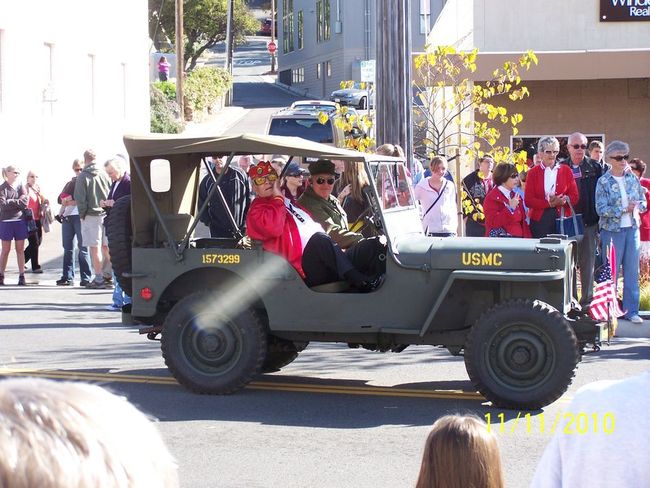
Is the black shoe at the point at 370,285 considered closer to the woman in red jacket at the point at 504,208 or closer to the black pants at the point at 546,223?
the woman in red jacket at the point at 504,208

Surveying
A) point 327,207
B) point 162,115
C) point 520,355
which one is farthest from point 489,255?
point 162,115

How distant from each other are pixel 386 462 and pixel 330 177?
3.13 meters

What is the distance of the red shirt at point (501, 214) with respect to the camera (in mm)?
11562

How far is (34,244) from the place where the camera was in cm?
1667

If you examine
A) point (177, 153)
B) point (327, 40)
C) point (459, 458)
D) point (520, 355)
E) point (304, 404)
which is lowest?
point (304, 404)

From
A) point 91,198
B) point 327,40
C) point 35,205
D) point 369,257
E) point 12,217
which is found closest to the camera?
point 369,257

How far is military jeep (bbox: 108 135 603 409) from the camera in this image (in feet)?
26.0

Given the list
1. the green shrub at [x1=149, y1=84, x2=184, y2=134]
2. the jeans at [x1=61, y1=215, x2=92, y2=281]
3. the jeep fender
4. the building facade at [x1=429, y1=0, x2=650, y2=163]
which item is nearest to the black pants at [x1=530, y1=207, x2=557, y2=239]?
the jeep fender

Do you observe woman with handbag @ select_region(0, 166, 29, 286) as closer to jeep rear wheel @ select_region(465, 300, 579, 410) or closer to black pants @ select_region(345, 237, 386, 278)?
black pants @ select_region(345, 237, 386, 278)

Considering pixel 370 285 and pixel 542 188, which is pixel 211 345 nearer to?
pixel 370 285

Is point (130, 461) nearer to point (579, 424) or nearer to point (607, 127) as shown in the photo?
point (579, 424)

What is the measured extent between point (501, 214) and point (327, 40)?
2069 inches

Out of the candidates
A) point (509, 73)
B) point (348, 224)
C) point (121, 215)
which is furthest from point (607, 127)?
point (121, 215)

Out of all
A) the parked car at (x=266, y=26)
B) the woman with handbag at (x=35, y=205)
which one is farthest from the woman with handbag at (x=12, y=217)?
the parked car at (x=266, y=26)
